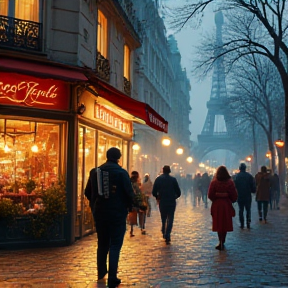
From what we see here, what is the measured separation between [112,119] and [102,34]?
8.13ft

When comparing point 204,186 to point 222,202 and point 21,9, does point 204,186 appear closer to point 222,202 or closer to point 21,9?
point 222,202

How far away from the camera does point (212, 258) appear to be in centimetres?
956

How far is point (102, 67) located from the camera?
47.5ft

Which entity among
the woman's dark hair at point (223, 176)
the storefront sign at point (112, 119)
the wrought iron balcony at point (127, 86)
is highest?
the wrought iron balcony at point (127, 86)

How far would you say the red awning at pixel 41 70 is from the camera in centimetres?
985

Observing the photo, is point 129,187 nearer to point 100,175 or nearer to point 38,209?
point 100,175

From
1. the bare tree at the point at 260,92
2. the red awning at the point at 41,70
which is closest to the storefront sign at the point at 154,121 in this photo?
the red awning at the point at 41,70

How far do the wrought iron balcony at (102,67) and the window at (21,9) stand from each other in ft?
9.00

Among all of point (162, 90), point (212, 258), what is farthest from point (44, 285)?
point (162, 90)

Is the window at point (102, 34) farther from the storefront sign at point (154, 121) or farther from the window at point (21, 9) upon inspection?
the window at point (21, 9)

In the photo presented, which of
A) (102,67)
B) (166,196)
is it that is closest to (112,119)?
(102,67)

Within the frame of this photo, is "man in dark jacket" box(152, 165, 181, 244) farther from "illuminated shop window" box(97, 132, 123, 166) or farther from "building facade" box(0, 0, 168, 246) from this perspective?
"illuminated shop window" box(97, 132, 123, 166)

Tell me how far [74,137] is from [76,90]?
1.05m

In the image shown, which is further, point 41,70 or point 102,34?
point 102,34
